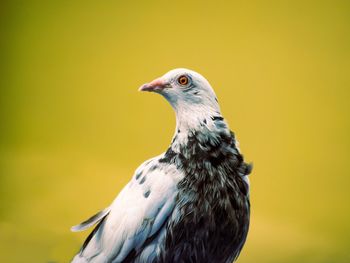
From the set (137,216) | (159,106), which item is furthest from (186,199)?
(159,106)

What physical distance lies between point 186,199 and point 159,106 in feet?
2.57

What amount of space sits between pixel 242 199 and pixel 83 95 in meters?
1.03

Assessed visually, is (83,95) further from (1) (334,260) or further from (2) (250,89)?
(1) (334,260)

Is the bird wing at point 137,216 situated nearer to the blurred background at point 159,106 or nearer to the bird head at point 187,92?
the bird head at point 187,92

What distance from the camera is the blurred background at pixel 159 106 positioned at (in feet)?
7.74

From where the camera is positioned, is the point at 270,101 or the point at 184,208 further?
the point at 270,101

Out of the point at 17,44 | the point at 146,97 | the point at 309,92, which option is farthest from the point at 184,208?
the point at 17,44

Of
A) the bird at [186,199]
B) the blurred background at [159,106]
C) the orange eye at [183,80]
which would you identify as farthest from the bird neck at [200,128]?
the blurred background at [159,106]

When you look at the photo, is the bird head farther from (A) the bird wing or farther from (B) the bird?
(A) the bird wing

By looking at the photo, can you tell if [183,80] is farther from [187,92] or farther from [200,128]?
[200,128]

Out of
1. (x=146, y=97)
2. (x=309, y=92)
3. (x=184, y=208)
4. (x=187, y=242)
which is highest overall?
(x=146, y=97)

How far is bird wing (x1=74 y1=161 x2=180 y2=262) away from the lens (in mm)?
1694

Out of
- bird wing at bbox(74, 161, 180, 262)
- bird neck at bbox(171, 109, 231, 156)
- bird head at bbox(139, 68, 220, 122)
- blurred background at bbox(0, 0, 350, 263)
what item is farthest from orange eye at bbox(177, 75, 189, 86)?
blurred background at bbox(0, 0, 350, 263)

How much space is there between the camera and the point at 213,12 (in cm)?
242
